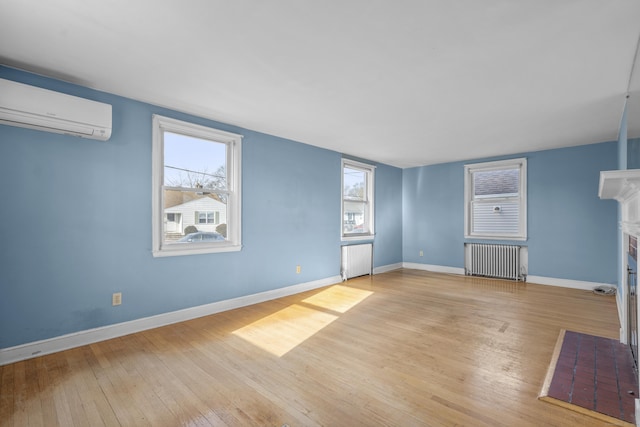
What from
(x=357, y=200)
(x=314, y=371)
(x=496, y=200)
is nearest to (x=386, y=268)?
(x=357, y=200)

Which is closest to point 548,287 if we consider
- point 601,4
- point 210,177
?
point 601,4

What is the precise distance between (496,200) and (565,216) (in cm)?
115

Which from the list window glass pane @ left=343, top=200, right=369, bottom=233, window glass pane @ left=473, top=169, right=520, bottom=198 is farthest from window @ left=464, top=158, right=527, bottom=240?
window glass pane @ left=343, top=200, right=369, bottom=233

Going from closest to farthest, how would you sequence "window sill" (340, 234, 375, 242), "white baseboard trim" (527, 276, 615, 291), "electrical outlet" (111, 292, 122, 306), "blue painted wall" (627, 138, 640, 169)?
"electrical outlet" (111, 292, 122, 306), "blue painted wall" (627, 138, 640, 169), "white baseboard trim" (527, 276, 615, 291), "window sill" (340, 234, 375, 242)

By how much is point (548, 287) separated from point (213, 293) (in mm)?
5599

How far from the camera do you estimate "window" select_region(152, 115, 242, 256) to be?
11.3ft

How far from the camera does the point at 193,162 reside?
3811mm

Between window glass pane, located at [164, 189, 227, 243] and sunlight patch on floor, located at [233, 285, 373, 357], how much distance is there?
1.30 metres

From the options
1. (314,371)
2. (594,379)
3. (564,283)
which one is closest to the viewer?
(594,379)

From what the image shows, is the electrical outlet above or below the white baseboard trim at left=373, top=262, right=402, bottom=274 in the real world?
above

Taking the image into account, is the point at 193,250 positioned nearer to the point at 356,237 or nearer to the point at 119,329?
the point at 119,329

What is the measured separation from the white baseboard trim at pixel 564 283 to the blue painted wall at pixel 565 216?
7cm

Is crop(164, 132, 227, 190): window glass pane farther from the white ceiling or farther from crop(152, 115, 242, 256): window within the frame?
the white ceiling

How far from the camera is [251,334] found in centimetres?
316
